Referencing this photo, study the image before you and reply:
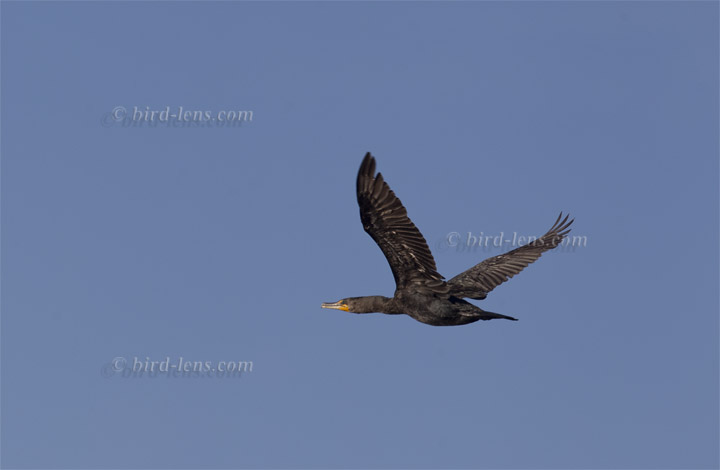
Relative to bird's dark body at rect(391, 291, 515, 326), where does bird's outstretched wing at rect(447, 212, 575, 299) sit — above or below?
above

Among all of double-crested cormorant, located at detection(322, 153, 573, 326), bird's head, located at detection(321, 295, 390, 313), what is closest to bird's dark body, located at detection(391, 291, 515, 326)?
double-crested cormorant, located at detection(322, 153, 573, 326)

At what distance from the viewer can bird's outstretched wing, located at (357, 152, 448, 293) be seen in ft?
→ 65.8

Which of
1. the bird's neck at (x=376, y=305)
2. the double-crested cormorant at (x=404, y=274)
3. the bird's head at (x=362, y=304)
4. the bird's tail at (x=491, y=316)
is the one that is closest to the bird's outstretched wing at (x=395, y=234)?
the double-crested cormorant at (x=404, y=274)

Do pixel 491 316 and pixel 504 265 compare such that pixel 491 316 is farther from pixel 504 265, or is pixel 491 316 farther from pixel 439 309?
pixel 504 265

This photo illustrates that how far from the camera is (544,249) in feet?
84.6

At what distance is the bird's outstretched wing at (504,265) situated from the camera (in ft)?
78.7

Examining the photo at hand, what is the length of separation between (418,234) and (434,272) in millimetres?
1106

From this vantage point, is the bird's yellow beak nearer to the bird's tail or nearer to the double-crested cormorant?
the double-crested cormorant

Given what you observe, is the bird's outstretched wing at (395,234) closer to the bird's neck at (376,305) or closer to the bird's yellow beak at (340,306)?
the bird's neck at (376,305)

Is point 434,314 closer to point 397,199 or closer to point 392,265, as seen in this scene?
point 392,265

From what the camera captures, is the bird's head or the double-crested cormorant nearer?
the double-crested cormorant

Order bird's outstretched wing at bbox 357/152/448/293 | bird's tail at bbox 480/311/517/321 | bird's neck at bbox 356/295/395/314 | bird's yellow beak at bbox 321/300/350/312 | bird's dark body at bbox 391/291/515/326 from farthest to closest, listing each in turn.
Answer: bird's yellow beak at bbox 321/300/350/312
bird's neck at bbox 356/295/395/314
bird's dark body at bbox 391/291/515/326
bird's outstretched wing at bbox 357/152/448/293
bird's tail at bbox 480/311/517/321

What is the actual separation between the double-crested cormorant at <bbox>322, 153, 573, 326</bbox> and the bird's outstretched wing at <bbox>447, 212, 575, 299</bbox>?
0.94m

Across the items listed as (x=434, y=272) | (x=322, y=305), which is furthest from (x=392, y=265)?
(x=322, y=305)
